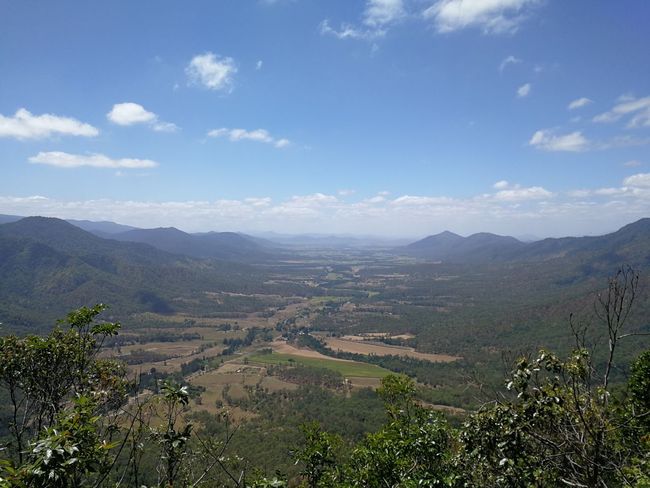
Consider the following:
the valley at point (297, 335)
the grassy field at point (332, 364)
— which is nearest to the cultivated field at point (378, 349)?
the valley at point (297, 335)

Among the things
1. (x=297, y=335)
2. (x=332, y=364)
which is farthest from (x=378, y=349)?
(x=297, y=335)

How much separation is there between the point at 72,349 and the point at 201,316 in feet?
519

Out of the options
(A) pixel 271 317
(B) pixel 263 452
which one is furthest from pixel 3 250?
(B) pixel 263 452

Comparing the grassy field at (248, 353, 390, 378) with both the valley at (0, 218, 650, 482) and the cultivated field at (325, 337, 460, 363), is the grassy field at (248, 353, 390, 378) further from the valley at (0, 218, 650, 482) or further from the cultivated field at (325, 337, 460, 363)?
the cultivated field at (325, 337, 460, 363)

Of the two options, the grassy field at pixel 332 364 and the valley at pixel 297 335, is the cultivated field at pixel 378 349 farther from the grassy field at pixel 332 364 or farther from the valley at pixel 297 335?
the grassy field at pixel 332 364

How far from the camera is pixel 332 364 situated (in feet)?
321

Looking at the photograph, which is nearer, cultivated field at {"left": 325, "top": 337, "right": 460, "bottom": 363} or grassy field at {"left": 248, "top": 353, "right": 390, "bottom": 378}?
grassy field at {"left": 248, "top": 353, "right": 390, "bottom": 378}

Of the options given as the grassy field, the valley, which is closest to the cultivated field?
the valley

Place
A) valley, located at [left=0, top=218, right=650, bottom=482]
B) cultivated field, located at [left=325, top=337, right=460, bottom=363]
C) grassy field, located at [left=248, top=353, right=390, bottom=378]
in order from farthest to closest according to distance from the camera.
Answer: cultivated field, located at [left=325, top=337, right=460, bottom=363] → grassy field, located at [left=248, top=353, right=390, bottom=378] → valley, located at [left=0, top=218, right=650, bottom=482]

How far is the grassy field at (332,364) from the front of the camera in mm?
90062

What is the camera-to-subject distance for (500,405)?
7340 mm

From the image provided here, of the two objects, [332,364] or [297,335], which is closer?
[332,364]

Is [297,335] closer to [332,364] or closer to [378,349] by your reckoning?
[378,349]

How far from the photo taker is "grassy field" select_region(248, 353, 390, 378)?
90.1m
